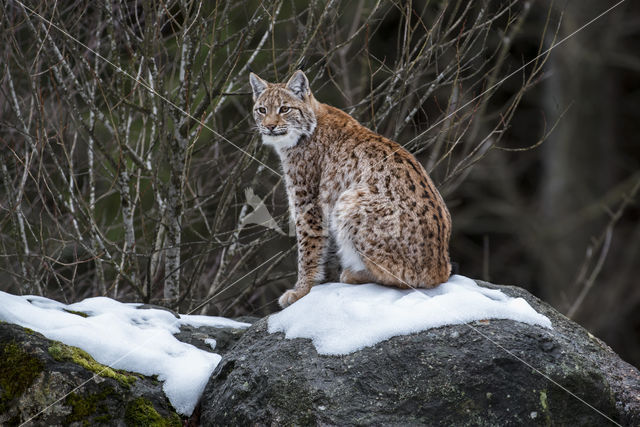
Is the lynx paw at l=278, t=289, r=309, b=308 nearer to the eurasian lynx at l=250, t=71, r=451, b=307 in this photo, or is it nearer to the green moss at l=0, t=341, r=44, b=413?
the eurasian lynx at l=250, t=71, r=451, b=307

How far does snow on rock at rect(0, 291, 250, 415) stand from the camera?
3.73 m

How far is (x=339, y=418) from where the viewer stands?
3295 mm

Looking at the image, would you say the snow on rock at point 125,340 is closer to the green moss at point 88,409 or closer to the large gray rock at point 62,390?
the large gray rock at point 62,390

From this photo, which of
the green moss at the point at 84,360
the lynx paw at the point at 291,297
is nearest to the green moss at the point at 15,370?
the green moss at the point at 84,360

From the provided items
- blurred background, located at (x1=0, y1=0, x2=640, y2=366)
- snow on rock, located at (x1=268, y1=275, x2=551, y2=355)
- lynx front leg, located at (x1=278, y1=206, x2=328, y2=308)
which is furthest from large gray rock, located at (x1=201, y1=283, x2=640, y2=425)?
blurred background, located at (x1=0, y1=0, x2=640, y2=366)

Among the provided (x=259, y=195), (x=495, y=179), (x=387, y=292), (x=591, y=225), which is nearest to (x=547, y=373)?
(x=387, y=292)

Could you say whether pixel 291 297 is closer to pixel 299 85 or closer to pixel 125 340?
pixel 125 340

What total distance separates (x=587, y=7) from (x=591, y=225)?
128 inches

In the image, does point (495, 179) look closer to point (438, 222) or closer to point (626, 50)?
point (626, 50)

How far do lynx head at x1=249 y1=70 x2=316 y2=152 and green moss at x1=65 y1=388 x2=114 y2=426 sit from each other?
207 centimetres

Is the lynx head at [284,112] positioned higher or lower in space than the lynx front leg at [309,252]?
higher

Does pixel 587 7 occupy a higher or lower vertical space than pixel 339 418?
higher

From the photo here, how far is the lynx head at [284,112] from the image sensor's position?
4.85m

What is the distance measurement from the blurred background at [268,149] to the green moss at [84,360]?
1.20m
